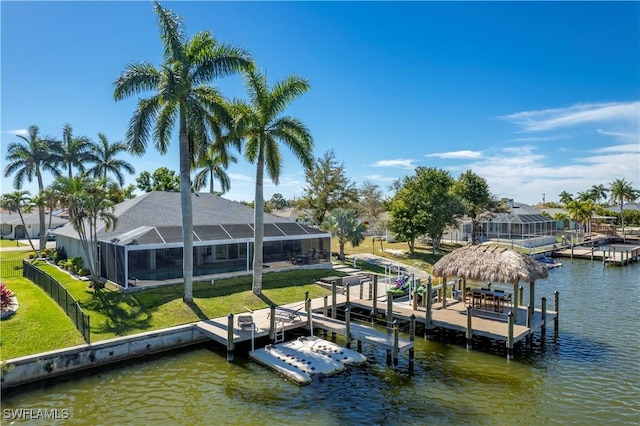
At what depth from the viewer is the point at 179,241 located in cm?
2283

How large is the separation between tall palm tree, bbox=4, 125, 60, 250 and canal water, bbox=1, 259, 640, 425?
27642 millimetres

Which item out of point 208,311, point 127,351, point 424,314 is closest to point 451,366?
point 424,314

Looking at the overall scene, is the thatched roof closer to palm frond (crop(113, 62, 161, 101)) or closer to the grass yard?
the grass yard

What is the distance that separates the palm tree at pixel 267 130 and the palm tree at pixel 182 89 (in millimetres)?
1560

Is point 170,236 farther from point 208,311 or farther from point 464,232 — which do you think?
point 464,232

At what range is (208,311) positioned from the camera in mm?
18812

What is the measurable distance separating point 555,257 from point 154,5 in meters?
46.4

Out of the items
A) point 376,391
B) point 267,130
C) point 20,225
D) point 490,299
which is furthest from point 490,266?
point 20,225

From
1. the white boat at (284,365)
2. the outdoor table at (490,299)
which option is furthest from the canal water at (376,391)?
the outdoor table at (490,299)

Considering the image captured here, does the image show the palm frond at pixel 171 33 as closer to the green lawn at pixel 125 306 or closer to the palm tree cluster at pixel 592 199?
the green lawn at pixel 125 306

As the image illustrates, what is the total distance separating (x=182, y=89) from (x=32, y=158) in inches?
1015

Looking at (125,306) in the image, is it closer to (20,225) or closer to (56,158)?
(56,158)

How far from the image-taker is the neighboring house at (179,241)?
73.3ft

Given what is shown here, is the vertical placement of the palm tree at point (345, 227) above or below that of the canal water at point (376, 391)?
above
